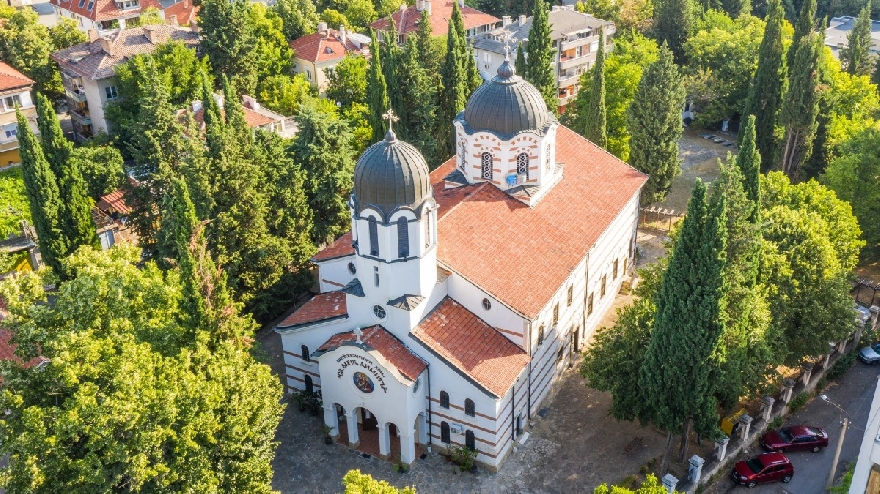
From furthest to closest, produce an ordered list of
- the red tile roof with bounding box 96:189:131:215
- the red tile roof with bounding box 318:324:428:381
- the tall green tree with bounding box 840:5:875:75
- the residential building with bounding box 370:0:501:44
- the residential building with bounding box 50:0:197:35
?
the residential building with bounding box 370:0:501:44, the residential building with bounding box 50:0:197:35, the tall green tree with bounding box 840:5:875:75, the red tile roof with bounding box 96:189:131:215, the red tile roof with bounding box 318:324:428:381

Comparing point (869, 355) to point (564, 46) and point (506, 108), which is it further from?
point (564, 46)

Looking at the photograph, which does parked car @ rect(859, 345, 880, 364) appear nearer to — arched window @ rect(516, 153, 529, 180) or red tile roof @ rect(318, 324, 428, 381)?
arched window @ rect(516, 153, 529, 180)

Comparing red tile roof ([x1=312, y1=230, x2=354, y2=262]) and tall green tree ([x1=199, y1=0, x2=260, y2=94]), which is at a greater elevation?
tall green tree ([x1=199, y1=0, x2=260, y2=94])

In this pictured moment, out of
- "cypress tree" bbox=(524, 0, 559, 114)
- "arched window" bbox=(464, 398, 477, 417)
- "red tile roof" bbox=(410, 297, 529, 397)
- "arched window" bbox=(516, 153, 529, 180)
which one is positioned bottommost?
"arched window" bbox=(464, 398, 477, 417)

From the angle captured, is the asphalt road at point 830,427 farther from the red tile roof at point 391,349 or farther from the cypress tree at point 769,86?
the cypress tree at point 769,86

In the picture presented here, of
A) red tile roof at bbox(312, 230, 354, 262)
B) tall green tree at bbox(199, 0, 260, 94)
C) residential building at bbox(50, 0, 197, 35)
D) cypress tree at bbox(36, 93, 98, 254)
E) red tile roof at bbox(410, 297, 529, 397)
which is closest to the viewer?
red tile roof at bbox(410, 297, 529, 397)

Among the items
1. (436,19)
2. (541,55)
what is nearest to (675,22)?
(436,19)

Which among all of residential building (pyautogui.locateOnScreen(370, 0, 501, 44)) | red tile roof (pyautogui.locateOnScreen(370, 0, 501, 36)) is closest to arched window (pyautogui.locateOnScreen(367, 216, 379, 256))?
residential building (pyautogui.locateOnScreen(370, 0, 501, 44))

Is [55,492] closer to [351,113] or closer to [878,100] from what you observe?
[351,113]
